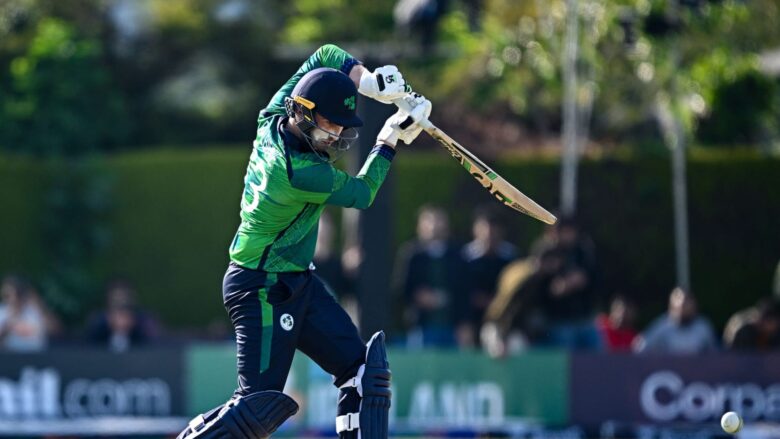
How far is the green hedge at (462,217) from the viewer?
50.3 ft

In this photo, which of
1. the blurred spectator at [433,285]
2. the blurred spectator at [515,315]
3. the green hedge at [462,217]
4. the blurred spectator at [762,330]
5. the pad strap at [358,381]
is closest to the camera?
the pad strap at [358,381]

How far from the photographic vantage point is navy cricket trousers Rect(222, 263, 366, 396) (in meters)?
6.66

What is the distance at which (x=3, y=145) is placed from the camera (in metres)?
16.2

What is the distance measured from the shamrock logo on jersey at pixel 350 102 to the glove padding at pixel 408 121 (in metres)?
0.28

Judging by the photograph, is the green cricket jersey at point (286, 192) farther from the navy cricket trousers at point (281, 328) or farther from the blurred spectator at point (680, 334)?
the blurred spectator at point (680, 334)

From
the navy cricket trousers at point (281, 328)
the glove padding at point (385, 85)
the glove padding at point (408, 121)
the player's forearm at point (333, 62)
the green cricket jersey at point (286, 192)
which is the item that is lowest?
the navy cricket trousers at point (281, 328)

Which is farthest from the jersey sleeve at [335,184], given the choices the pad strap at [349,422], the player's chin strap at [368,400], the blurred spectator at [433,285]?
the blurred spectator at [433,285]

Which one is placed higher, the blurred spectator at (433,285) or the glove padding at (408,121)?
the glove padding at (408,121)

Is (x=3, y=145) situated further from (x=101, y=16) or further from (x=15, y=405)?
(x=15, y=405)

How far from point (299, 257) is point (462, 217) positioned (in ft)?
29.2

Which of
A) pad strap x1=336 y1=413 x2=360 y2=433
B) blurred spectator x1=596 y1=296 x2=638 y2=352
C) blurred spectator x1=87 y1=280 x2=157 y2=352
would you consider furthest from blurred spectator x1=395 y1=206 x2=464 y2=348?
pad strap x1=336 y1=413 x2=360 y2=433

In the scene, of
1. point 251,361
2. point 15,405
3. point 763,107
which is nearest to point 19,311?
point 15,405

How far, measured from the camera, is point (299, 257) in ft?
22.2

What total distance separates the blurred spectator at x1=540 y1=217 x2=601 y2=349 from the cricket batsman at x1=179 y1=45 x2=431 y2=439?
15.1 ft
